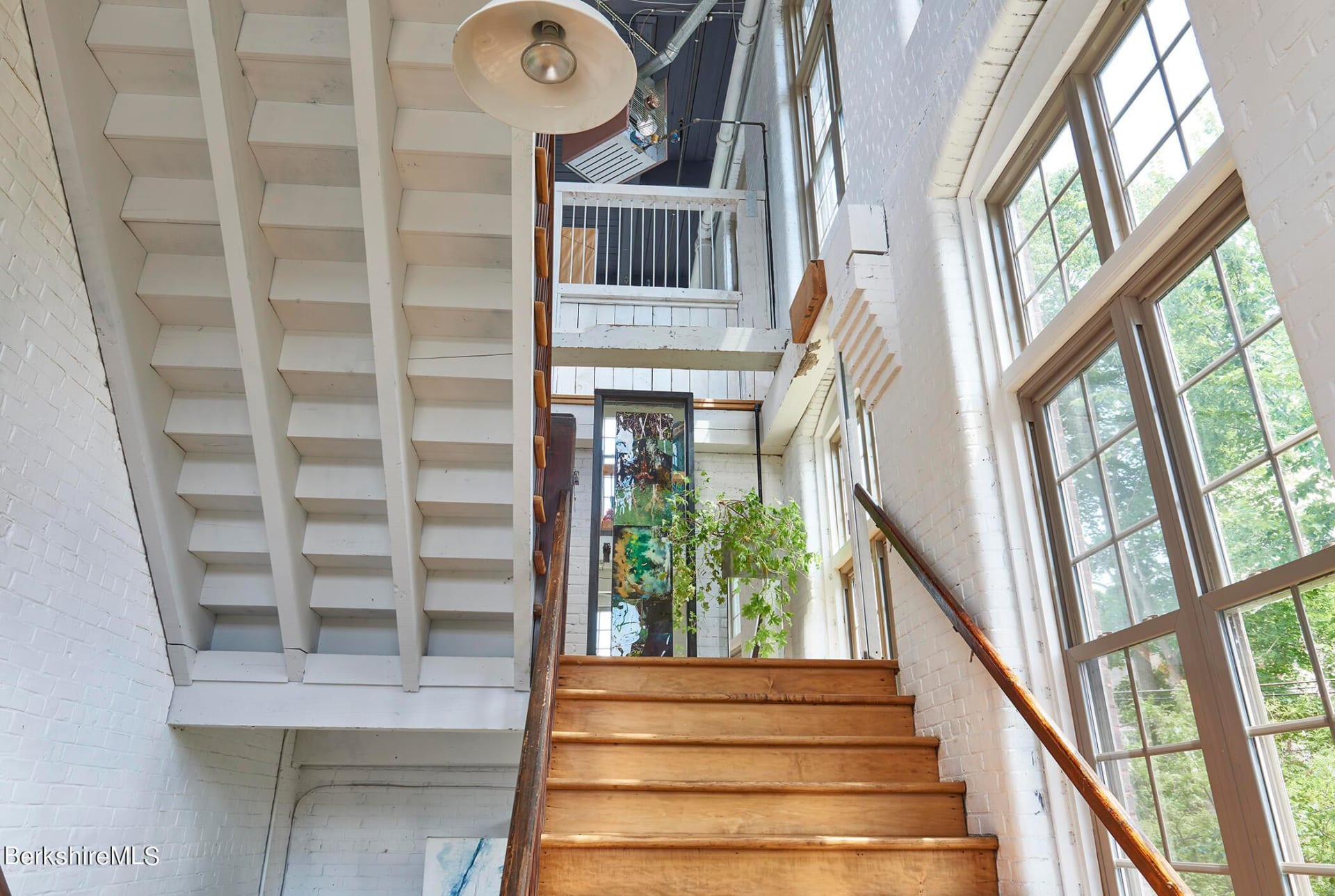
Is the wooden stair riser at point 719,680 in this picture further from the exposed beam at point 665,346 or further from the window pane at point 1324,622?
the exposed beam at point 665,346

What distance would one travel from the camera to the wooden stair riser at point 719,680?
12.3 ft

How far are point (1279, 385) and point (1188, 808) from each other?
1.04 metres

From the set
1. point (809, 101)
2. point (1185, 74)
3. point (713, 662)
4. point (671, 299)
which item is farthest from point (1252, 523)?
point (671, 299)

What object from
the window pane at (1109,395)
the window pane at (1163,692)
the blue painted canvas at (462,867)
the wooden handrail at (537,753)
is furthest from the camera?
the blue painted canvas at (462,867)

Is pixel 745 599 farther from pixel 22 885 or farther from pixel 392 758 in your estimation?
pixel 22 885

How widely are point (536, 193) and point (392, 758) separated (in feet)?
11.7

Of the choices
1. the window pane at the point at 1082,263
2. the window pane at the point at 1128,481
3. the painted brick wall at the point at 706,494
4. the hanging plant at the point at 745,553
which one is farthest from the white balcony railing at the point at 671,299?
the window pane at the point at 1128,481

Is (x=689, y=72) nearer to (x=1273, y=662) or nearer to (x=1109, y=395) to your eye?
(x=1109, y=395)

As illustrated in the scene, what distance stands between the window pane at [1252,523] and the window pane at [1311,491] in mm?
42

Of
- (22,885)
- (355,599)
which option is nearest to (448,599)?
(355,599)

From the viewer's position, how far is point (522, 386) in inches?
129

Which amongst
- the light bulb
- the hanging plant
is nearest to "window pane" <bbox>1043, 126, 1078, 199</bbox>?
the light bulb

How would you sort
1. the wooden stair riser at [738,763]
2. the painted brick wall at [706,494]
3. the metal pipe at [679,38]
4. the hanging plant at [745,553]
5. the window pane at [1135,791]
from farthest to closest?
the painted brick wall at [706,494] → the metal pipe at [679,38] → the hanging plant at [745,553] → the wooden stair riser at [738,763] → the window pane at [1135,791]

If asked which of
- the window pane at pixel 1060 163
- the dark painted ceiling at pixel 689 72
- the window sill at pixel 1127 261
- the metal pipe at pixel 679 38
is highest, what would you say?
the dark painted ceiling at pixel 689 72
